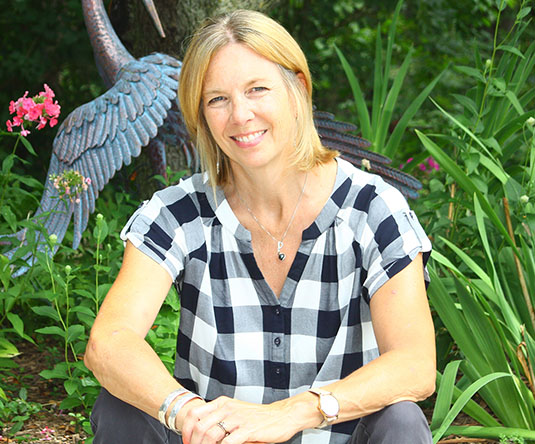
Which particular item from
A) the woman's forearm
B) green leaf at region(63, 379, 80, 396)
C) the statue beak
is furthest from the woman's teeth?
the statue beak

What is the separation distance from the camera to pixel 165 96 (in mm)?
3135

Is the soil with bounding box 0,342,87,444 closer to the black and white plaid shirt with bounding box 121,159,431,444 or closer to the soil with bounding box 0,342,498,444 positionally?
the soil with bounding box 0,342,498,444

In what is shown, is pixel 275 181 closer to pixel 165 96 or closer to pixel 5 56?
pixel 165 96

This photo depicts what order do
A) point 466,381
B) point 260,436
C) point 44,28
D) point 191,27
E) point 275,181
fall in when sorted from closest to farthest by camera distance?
1. point 260,436
2. point 275,181
3. point 466,381
4. point 191,27
5. point 44,28

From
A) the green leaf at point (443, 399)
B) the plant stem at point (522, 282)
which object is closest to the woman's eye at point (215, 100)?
the green leaf at point (443, 399)

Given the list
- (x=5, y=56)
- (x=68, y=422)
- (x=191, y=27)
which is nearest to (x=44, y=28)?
(x=5, y=56)

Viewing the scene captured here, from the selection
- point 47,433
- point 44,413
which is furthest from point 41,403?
point 47,433

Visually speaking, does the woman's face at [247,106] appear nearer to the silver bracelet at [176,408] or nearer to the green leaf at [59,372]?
the silver bracelet at [176,408]

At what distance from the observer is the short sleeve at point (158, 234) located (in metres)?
1.80

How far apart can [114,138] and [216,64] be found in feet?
4.73

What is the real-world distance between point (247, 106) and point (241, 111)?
0.02 m

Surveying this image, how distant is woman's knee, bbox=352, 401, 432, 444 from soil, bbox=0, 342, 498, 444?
745mm

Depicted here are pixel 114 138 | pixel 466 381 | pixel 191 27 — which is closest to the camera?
pixel 466 381

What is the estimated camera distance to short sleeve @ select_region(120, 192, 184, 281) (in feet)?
5.90
